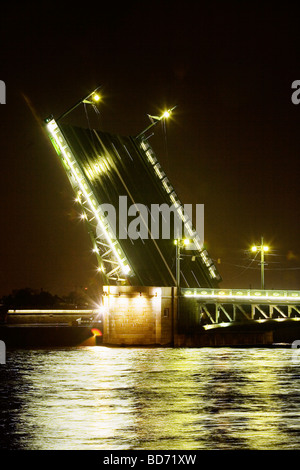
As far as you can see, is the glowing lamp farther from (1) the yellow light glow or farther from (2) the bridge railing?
(2) the bridge railing

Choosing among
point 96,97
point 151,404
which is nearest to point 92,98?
point 96,97

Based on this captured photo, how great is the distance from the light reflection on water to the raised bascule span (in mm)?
10026

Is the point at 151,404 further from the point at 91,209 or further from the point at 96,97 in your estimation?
the point at 96,97

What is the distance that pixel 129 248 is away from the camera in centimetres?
4359

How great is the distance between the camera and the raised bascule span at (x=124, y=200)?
43.1 m

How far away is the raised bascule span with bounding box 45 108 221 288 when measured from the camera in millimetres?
43125

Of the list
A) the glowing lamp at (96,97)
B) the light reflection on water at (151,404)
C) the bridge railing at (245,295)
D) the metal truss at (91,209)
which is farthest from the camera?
the glowing lamp at (96,97)

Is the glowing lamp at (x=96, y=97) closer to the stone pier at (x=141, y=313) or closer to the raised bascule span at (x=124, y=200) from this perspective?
Answer: the raised bascule span at (x=124, y=200)

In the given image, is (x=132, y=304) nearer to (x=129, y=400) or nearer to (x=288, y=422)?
(x=129, y=400)

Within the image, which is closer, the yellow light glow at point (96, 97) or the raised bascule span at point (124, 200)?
the raised bascule span at point (124, 200)

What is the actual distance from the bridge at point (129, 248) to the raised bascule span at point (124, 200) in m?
0.05

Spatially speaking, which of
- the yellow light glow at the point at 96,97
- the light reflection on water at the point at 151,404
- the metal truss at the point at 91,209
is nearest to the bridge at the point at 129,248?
the metal truss at the point at 91,209
